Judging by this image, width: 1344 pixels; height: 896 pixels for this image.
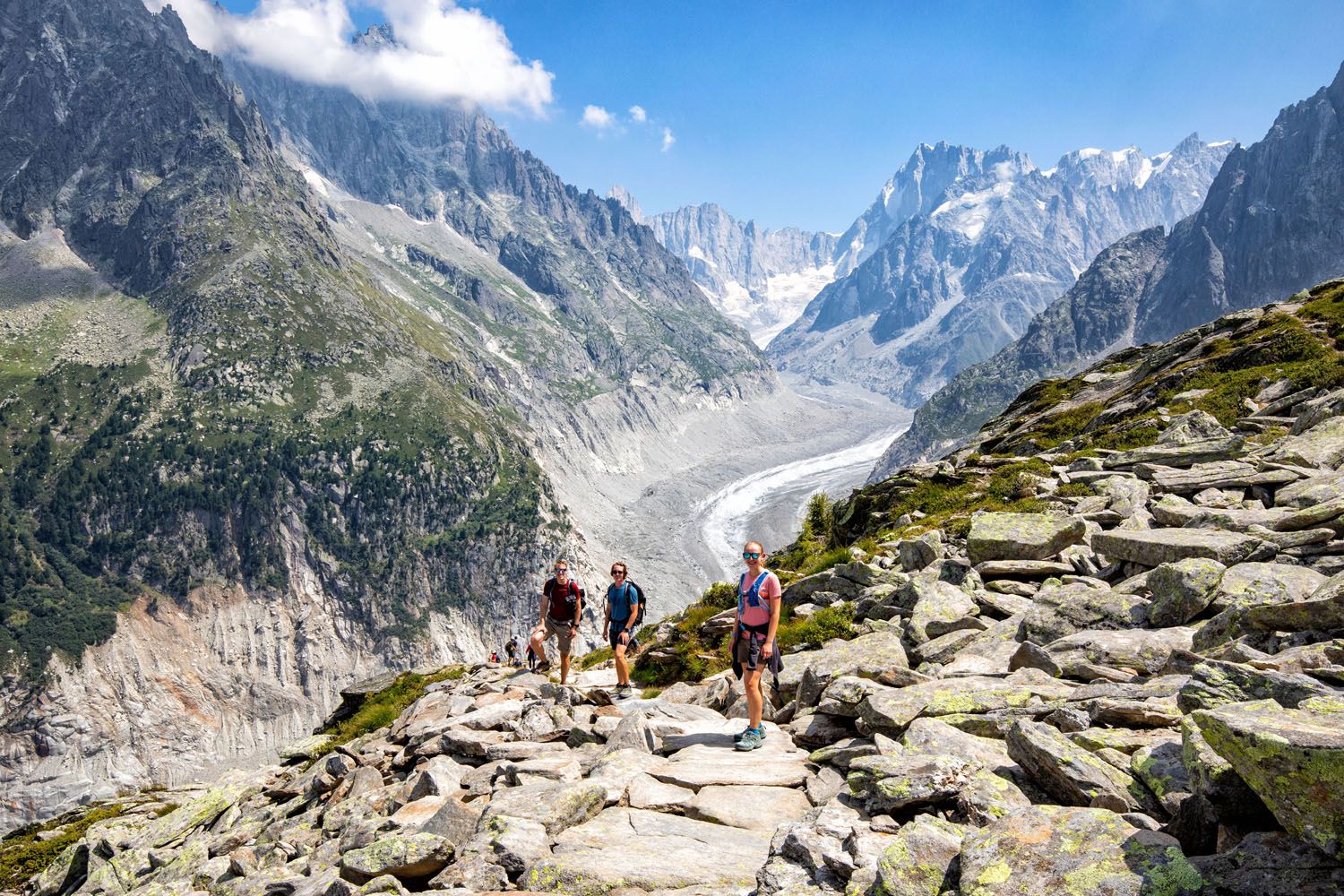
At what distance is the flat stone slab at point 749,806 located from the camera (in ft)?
34.6

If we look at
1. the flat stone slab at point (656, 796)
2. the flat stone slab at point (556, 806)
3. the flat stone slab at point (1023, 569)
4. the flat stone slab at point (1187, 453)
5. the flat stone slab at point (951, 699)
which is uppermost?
the flat stone slab at point (1187, 453)

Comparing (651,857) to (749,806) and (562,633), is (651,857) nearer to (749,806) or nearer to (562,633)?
(749,806)

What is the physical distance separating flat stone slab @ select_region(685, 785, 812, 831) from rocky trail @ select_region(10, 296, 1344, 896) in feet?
0.16

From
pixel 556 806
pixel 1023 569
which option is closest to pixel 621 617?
pixel 556 806

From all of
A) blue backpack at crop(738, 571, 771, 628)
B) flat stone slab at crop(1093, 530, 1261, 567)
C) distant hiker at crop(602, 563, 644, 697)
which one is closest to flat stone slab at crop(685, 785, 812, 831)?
blue backpack at crop(738, 571, 771, 628)

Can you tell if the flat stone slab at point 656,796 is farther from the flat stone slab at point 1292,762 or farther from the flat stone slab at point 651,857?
the flat stone slab at point 1292,762

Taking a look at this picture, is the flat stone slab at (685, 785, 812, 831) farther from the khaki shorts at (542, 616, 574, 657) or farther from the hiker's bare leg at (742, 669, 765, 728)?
the khaki shorts at (542, 616, 574, 657)

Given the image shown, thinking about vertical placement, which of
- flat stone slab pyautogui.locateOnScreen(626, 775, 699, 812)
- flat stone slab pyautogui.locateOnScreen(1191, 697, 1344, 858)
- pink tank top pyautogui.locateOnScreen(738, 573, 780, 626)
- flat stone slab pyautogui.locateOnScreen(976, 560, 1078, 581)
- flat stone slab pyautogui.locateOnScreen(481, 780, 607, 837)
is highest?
pink tank top pyautogui.locateOnScreen(738, 573, 780, 626)

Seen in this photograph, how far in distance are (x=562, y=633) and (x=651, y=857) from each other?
1302cm

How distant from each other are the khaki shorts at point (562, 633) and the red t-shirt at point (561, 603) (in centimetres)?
14

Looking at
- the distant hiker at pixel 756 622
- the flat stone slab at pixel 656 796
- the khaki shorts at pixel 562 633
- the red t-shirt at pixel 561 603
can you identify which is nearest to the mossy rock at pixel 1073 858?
the flat stone slab at pixel 656 796

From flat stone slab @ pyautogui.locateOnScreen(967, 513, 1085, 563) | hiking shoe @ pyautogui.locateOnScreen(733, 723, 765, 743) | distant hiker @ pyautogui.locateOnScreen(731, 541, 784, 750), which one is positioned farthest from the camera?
flat stone slab @ pyautogui.locateOnScreen(967, 513, 1085, 563)

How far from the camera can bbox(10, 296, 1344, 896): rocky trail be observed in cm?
670

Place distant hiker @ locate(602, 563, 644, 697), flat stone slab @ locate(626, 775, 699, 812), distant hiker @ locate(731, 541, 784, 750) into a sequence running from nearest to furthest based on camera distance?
flat stone slab @ locate(626, 775, 699, 812)
distant hiker @ locate(731, 541, 784, 750)
distant hiker @ locate(602, 563, 644, 697)
